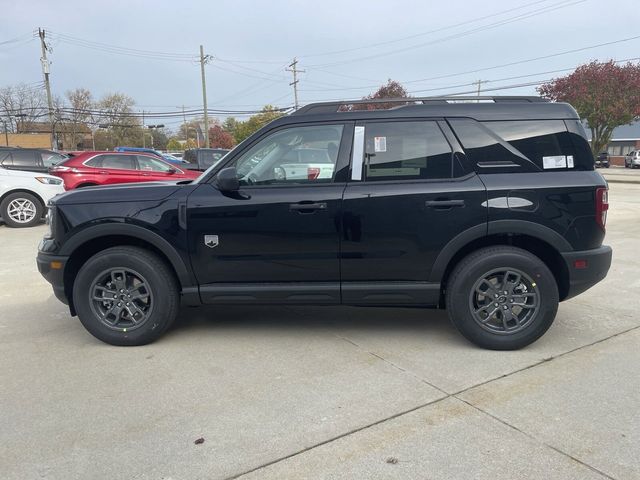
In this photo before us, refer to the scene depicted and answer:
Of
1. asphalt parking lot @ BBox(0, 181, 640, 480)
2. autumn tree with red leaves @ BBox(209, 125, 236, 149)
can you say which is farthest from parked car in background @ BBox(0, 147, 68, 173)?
autumn tree with red leaves @ BBox(209, 125, 236, 149)

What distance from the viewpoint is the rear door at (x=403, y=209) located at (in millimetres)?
3822

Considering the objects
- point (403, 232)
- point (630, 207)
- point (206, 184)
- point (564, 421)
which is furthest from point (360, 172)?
point (630, 207)

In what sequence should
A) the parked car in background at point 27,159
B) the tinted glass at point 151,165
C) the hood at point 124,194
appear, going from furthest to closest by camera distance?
1. the tinted glass at point 151,165
2. the parked car in background at point 27,159
3. the hood at point 124,194

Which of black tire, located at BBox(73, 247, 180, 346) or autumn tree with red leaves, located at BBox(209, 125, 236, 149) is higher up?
autumn tree with red leaves, located at BBox(209, 125, 236, 149)

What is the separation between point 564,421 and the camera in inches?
115

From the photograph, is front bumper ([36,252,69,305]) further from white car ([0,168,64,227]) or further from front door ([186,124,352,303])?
white car ([0,168,64,227])

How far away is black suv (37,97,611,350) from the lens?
3.82 metres

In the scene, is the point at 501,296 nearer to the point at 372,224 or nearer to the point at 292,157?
the point at 372,224

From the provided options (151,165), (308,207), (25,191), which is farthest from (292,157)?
(151,165)

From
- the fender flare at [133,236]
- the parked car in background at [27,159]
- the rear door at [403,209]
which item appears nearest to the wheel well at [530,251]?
the rear door at [403,209]

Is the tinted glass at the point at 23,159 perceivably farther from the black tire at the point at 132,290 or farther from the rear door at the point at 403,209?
the rear door at the point at 403,209

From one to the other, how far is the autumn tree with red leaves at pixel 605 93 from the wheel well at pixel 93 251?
90.8 ft

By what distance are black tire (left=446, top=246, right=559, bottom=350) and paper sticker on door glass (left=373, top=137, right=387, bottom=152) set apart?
108cm

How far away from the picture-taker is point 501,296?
3.91 metres
